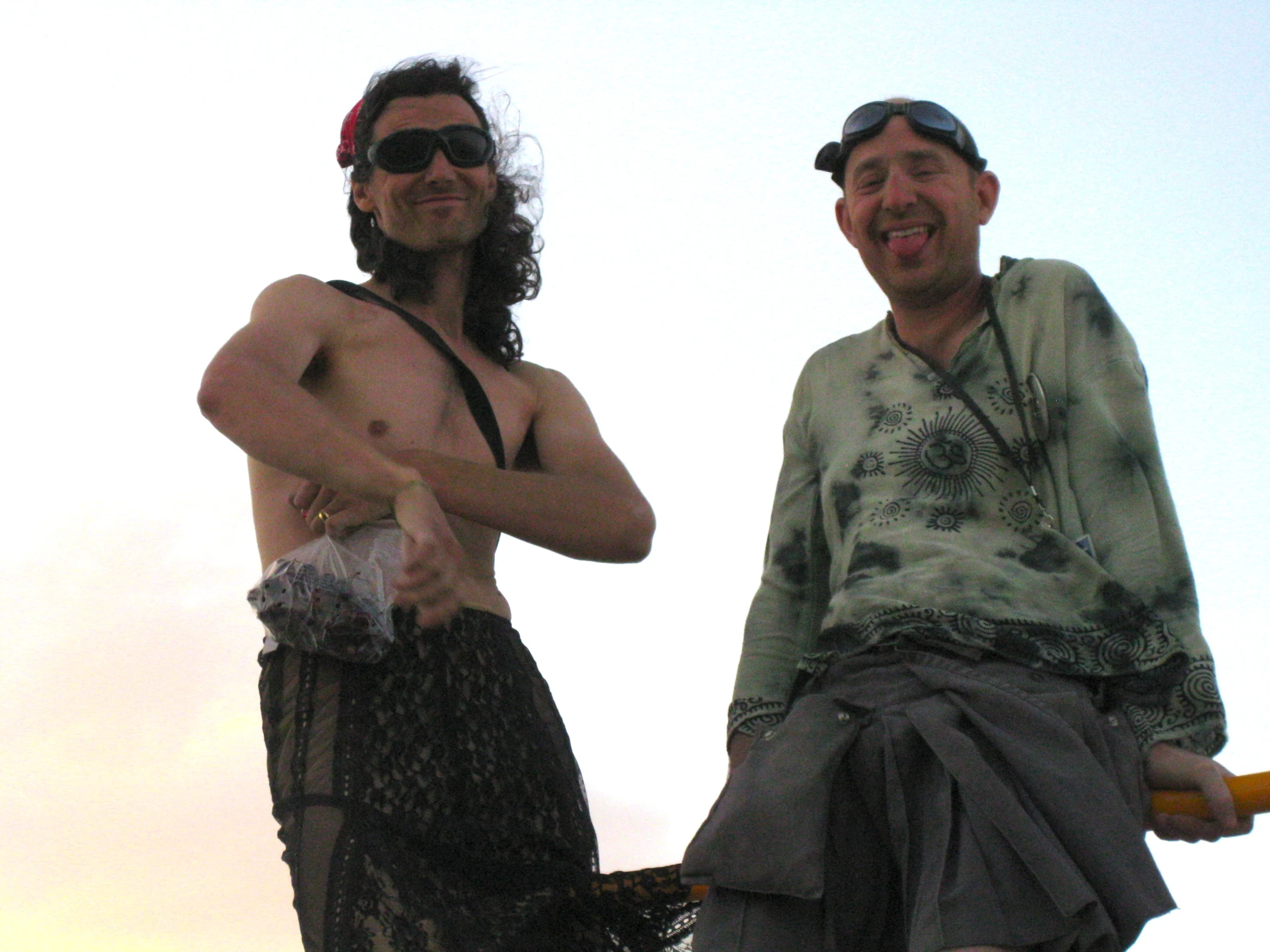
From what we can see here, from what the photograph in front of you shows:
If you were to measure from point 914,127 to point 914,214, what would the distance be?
0.20m

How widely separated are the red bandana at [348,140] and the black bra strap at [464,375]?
414 millimetres

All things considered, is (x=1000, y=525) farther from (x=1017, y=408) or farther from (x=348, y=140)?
(x=348, y=140)

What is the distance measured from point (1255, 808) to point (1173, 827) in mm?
207

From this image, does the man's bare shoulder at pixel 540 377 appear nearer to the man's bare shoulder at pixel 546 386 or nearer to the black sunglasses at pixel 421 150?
the man's bare shoulder at pixel 546 386

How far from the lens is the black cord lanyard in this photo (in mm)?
3832

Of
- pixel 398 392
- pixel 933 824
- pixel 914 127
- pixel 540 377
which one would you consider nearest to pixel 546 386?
pixel 540 377

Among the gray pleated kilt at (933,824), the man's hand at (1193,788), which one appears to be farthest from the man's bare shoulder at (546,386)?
the man's hand at (1193,788)

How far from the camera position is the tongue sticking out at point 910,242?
409cm

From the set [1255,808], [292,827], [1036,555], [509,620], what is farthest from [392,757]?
[1255,808]

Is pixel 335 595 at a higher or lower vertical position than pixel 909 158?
lower

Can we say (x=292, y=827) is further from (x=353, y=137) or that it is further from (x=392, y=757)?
(x=353, y=137)

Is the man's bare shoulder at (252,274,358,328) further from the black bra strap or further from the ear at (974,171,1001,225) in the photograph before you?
the ear at (974,171,1001,225)

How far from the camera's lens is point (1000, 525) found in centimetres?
380

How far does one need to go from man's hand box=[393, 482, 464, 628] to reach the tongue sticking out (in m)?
1.19
